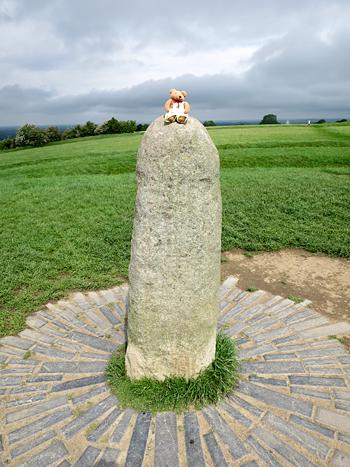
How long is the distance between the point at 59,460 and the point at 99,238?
20.4 feet

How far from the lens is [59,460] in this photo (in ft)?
11.5

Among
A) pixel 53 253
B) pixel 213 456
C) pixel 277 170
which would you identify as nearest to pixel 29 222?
pixel 53 253

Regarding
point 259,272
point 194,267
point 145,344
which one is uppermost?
point 194,267

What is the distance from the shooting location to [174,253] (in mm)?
3814

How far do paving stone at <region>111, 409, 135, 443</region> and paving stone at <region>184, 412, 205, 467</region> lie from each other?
61 centimetres

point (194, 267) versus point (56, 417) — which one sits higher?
point (194, 267)

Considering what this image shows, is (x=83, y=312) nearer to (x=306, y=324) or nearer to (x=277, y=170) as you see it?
(x=306, y=324)

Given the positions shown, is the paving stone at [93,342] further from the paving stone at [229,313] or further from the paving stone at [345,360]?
the paving stone at [345,360]

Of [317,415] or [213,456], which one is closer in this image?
[213,456]

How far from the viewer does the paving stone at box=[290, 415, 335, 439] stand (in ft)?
12.4

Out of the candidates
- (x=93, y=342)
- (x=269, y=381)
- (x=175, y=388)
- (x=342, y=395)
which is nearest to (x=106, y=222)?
(x=93, y=342)

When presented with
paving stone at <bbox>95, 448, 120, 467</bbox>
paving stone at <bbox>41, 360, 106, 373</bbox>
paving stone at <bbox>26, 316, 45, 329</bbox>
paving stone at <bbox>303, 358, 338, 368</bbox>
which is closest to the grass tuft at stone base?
paving stone at <bbox>41, 360, 106, 373</bbox>

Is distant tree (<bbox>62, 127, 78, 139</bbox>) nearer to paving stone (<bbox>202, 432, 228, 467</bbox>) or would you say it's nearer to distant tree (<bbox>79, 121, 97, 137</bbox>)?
distant tree (<bbox>79, 121, 97, 137</bbox>)

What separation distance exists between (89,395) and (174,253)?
200 cm
